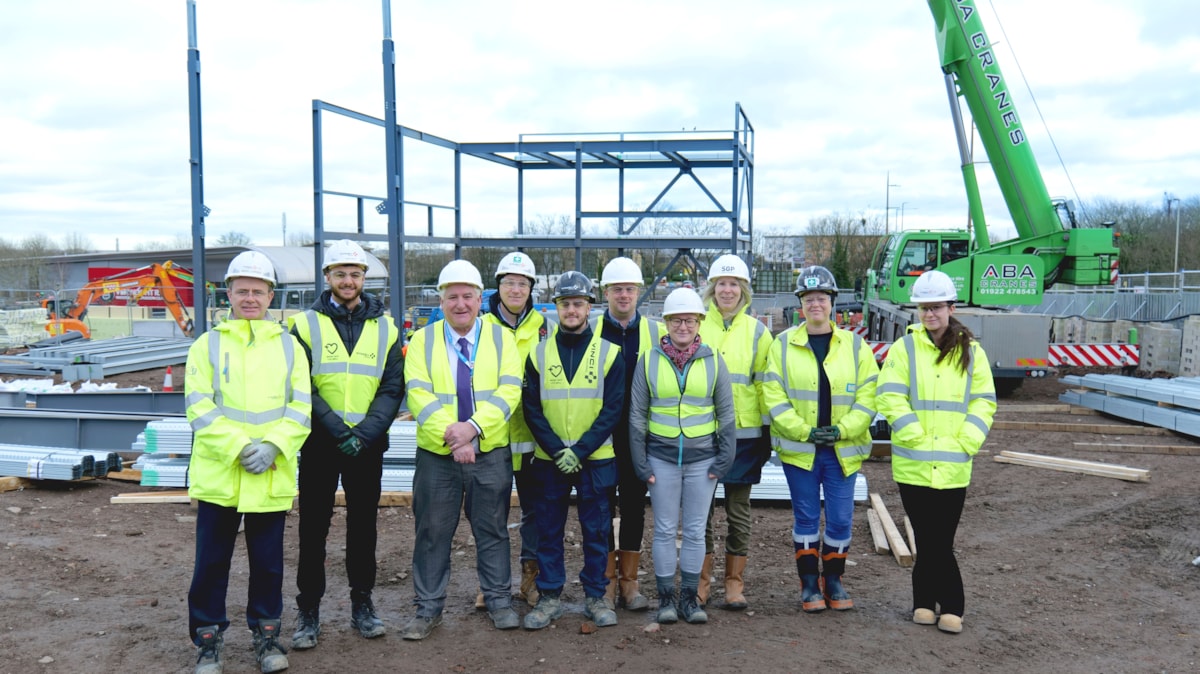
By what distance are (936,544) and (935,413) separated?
0.78m

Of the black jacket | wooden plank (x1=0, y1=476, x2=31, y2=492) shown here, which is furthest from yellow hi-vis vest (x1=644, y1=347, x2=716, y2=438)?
wooden plank (x1=0, y1=476, x2=31, y2=492)

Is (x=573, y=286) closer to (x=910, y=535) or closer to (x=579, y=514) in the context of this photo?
(x=579, y=514)

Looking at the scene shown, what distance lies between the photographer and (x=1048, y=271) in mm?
15203

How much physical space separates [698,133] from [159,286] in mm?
16418

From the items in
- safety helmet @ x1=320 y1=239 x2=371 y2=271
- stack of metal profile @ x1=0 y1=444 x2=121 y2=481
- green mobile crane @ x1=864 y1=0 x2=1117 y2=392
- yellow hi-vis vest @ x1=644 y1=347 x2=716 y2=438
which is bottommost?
stack of metal profile @ x1=0 y1=444 x2=121 y2=481

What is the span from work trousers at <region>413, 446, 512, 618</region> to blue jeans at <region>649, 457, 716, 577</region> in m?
0.89

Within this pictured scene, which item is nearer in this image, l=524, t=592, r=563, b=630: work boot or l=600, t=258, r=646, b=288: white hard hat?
l=524, t=592, r=563, b=630: work boot

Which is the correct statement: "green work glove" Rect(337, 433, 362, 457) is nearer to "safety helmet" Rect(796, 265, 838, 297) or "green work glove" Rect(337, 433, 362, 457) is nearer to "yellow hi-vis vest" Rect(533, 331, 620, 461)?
"yellow hi-vis vest" Rect(533, 331, 620, 461)

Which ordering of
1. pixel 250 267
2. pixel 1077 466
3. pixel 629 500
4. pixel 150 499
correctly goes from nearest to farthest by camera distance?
pixel 250 267 → pixel 629 500 → pixel 150 499 → pixel 1077 466

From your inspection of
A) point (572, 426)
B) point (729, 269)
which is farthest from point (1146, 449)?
point (572, 426)

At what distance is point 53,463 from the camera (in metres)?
7.92

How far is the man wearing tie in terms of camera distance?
4.71 m

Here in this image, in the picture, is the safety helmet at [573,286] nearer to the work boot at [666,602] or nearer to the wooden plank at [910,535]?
the work boot at [666,602]

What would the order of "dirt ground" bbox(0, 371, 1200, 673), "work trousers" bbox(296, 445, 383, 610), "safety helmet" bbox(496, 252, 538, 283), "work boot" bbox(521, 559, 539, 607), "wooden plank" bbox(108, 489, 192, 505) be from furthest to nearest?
"wooden plank" bbox(108, 489, 192, 505) < "work boot" bbox(521, 559, 539, 607) < "safety helmet" bbox(496, 252, 538, 283) < "work trousers" bbox(296, 445, 383, 610) < "dirt ground" bbox(0, 371, 1200, 673)
